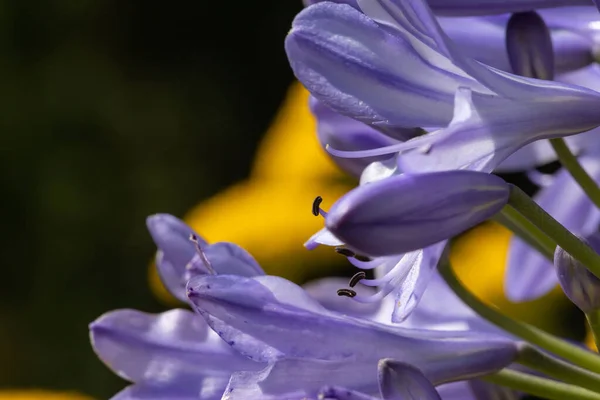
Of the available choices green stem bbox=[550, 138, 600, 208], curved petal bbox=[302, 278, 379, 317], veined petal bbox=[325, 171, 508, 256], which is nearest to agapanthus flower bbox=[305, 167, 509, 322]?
veined petal bbox=[325, 171, 508, 256]

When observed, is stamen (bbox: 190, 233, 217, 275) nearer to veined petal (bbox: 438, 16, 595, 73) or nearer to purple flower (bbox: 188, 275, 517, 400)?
purple flower (bbox: 188, 275, 517, 400)

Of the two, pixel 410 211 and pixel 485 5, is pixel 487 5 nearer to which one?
pixel 485 5

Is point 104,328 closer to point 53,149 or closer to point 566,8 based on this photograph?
point 566,8

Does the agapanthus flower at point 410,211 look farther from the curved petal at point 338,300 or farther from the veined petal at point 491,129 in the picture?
the curved petal at point 338,300

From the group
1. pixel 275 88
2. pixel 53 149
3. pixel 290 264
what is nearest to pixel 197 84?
pixel 275 88

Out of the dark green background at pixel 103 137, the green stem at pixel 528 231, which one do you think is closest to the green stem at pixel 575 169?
the green stem at pixel 528 231
